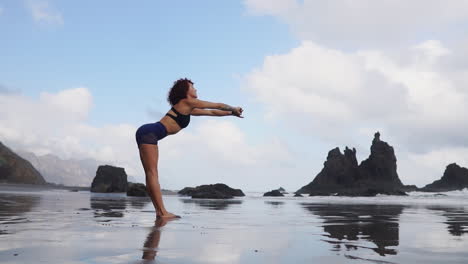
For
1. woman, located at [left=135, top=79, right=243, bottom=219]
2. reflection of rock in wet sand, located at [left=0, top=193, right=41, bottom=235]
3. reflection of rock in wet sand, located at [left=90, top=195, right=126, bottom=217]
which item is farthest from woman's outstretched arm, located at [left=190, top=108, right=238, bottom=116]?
reflection of rock in wet sand, located at [left=0, top=193, right=41, bottom=235]

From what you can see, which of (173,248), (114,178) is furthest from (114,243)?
(114,178)

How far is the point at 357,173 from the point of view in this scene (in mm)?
73562

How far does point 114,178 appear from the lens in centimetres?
6731

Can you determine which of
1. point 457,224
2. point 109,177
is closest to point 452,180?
point 109,177

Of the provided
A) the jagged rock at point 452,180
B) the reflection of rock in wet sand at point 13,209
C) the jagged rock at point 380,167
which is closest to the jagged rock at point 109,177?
the jagged rock at point 380,167

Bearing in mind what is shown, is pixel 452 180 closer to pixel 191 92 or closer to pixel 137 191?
pixel 137 191

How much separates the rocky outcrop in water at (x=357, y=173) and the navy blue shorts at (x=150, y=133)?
2475 inches

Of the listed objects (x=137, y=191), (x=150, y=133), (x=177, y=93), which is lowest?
(x=137, y=191)

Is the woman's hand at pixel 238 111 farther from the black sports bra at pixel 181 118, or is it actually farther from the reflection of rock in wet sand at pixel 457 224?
the reflection of rock in wet sand at pixel 457 224

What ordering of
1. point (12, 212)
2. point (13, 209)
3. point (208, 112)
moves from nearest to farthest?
1. point (208, 112)
2. point (12, 212)
3. point (13, 209)

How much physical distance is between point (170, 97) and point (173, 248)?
11.6ft

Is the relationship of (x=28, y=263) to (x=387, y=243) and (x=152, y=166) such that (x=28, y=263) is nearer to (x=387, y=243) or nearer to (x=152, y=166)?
(x=387, y=243)

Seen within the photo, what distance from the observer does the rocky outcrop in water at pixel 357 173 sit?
6881cm

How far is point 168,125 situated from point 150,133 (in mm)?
315
